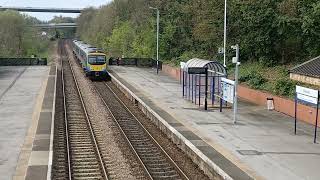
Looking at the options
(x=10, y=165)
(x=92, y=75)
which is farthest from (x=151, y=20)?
(x=10, y=165)

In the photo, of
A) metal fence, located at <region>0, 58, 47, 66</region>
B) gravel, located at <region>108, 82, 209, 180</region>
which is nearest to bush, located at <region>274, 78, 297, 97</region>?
gravel, located at <region>108, 82, 209, 180</region>

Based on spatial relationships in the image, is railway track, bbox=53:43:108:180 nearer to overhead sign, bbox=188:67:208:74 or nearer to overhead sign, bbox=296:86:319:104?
overhead sign, bbox=188:67:208:74

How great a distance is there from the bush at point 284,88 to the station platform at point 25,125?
13.4 meters

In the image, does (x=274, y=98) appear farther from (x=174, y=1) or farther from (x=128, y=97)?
(x=174, y=1)

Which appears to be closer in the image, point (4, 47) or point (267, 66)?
point (267, 66)

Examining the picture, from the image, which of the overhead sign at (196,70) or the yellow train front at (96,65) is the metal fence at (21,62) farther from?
the overhead sign at (196,70)

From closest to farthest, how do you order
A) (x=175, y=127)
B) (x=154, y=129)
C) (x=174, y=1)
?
(x=175, y=127) → (x=154, y=129) → (x=174, y=1)

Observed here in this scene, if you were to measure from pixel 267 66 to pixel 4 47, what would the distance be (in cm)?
4979

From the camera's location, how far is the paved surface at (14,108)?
701 inches

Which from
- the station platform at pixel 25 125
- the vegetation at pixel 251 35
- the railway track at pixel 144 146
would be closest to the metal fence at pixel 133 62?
the vegetation at pixel 251 35

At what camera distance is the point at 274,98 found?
94.3 feet

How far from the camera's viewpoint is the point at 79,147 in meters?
21.0

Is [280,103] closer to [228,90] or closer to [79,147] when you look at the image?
[228,90]

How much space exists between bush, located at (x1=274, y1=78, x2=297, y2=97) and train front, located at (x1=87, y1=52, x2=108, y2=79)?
1896cm
